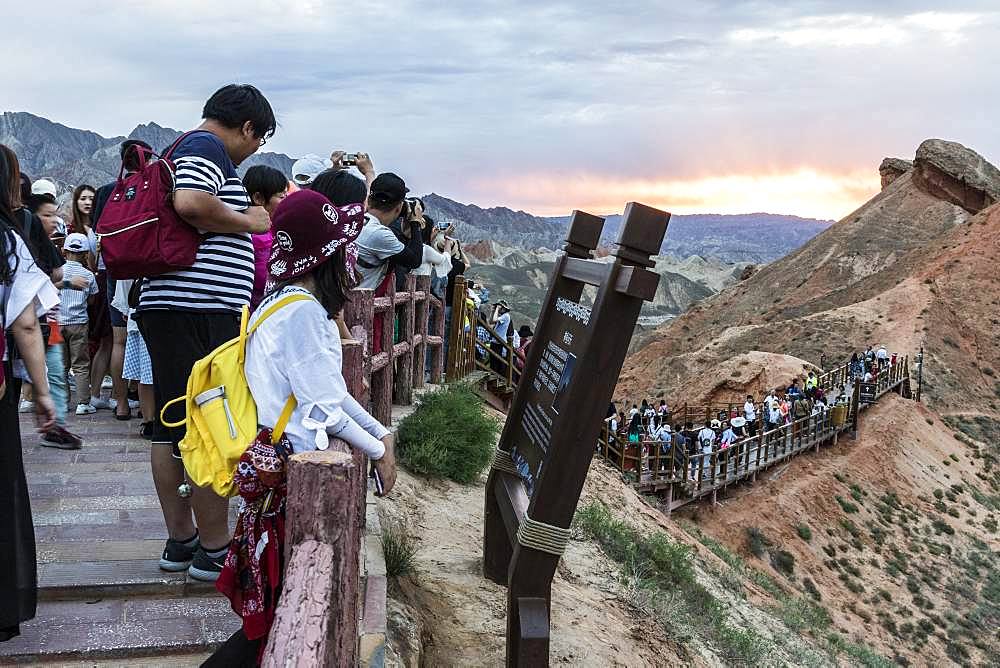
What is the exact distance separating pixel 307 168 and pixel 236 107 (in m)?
2.54

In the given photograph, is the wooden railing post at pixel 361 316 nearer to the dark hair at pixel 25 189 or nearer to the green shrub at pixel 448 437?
the dark hair at pixel 25 189

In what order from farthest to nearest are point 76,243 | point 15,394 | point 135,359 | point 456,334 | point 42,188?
point 456,334, point 76,243, point 42,188, point 135,359, point 15,394

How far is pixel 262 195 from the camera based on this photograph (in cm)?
504

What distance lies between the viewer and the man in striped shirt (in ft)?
11.3

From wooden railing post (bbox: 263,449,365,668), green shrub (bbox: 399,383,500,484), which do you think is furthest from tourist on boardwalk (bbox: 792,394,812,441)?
wooden railing post (bbox: 263,449,365,668)

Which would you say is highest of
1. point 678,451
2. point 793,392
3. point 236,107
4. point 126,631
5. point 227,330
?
point 236,107

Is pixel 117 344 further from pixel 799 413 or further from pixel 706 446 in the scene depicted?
pixel 799 413

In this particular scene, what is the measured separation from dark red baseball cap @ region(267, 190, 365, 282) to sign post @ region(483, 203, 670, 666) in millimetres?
1361

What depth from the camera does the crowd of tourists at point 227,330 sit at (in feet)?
8.54

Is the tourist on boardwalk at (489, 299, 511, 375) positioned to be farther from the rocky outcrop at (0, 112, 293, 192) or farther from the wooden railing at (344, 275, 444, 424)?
the rocky outcrop at (0, 112, 293, 192)

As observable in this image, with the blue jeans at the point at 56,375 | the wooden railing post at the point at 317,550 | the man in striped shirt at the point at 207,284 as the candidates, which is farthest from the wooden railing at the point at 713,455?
the wooden railing post at the point at 317,550

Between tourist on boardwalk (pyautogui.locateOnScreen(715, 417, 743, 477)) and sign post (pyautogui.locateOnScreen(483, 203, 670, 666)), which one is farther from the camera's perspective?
tourist on boardwalk (pyautogui.locateOnScreen(715, 417, 743, 477))

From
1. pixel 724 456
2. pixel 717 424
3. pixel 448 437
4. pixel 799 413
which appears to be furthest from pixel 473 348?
pixel 799 413

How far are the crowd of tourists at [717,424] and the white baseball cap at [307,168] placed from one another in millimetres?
14423
